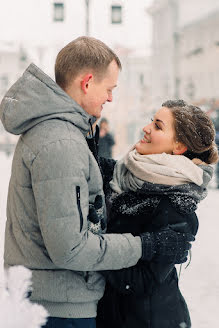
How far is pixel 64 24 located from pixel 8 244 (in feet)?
144

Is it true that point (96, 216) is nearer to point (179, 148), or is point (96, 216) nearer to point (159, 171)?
point (159, 171)

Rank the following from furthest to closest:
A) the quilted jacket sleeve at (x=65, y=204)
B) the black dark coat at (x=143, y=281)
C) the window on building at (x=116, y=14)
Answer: the window on building at (x=116, y=14)
the black dark coat at (x=143, y=281)
the quilted jacket sleeve at (x=65, y=204)

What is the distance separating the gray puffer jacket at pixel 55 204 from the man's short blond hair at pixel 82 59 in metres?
0.12

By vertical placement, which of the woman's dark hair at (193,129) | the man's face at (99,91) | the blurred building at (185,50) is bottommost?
the blurred building at (185,50)

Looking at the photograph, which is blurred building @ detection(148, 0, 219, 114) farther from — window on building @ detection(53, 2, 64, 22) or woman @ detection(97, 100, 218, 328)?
woman @ detection(97, 100, 218, 328)

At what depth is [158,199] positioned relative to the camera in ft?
6.52

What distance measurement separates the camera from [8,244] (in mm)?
1912

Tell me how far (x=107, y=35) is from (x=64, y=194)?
1599 inches

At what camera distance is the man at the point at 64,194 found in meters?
1.67

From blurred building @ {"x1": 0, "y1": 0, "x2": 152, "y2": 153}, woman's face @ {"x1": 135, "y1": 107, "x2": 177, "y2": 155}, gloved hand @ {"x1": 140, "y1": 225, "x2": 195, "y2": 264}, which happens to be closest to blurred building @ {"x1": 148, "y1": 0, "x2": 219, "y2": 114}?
blurred building @ {"x1": 0, "y1": 0, "x2": 152, "y2": 153}

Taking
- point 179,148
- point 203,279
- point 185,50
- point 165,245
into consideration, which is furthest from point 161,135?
point 185,50

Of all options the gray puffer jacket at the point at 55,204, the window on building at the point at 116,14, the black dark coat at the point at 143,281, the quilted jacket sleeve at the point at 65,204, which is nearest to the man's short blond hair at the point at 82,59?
the gray puffer jacket at the point at 55,204

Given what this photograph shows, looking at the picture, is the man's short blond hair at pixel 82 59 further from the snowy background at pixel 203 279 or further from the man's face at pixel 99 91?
the snowy background at pixel 203 279

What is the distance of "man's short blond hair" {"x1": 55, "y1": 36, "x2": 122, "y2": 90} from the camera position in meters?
1.83
